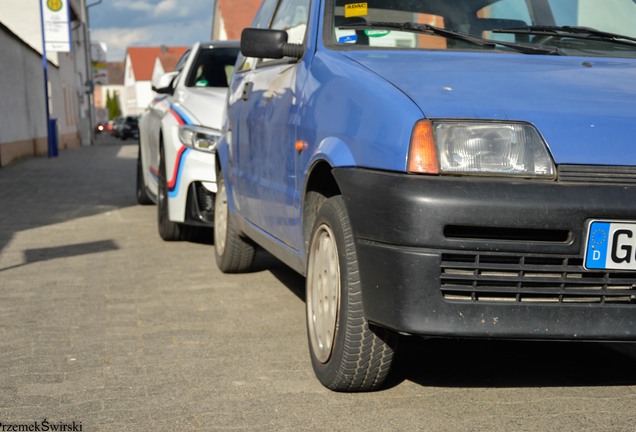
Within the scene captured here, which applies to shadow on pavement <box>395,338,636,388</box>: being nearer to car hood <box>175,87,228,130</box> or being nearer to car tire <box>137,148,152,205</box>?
car hood <box>175,87,228,130</box>

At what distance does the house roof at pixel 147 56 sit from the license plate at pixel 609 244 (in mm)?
111849

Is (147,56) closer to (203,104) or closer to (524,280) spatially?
(203,104)

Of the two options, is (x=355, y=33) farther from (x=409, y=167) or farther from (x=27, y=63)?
(x=27, y=63)

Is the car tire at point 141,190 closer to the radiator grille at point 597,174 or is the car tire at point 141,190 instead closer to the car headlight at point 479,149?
the car headlight at point 479,149

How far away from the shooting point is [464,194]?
3.40 m

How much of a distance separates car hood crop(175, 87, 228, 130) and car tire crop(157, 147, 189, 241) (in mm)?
438

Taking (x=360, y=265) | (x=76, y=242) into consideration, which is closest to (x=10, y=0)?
(x=76, y=242)

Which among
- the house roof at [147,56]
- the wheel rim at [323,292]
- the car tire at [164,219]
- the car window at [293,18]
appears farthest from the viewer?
the house roof at [147,56]

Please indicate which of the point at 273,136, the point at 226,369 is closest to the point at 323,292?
the point at 226,369

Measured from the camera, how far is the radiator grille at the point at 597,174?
11.5ft

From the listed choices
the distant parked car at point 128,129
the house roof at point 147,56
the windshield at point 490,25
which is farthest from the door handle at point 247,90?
the house roof at point 147,56

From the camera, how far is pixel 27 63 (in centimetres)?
2972

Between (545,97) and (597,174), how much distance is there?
0.36m

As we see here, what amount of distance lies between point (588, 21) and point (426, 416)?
2157mm
